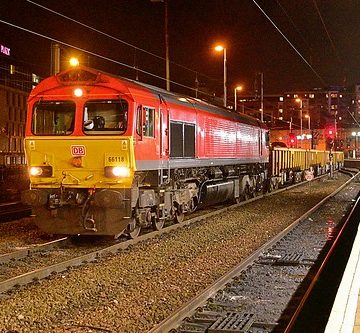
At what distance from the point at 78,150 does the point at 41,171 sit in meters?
1.04

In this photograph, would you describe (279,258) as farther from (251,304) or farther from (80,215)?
(80,215)

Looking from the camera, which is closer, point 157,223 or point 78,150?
point 78,150

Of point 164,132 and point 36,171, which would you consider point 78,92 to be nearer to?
point 36,171

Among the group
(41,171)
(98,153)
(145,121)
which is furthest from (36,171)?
(145,121)

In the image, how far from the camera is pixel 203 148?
57.9 feet

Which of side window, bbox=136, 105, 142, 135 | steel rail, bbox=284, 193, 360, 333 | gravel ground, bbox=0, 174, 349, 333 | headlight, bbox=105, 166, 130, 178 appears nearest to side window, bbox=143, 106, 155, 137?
side window, bbox=136, 105, 142, 135

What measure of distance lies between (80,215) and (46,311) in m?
4.99

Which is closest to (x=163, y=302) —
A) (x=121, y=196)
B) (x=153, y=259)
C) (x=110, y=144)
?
(x=153, y=259)

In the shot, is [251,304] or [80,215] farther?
[80,215]

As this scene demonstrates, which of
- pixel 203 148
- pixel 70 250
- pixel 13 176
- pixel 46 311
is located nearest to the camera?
pixel 46 311

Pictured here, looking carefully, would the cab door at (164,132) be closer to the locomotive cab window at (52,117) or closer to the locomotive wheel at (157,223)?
the locomotive wheel at (157,223)

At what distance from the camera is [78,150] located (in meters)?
12.5

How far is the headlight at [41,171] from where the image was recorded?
41.8ft

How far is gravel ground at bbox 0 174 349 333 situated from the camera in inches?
282
